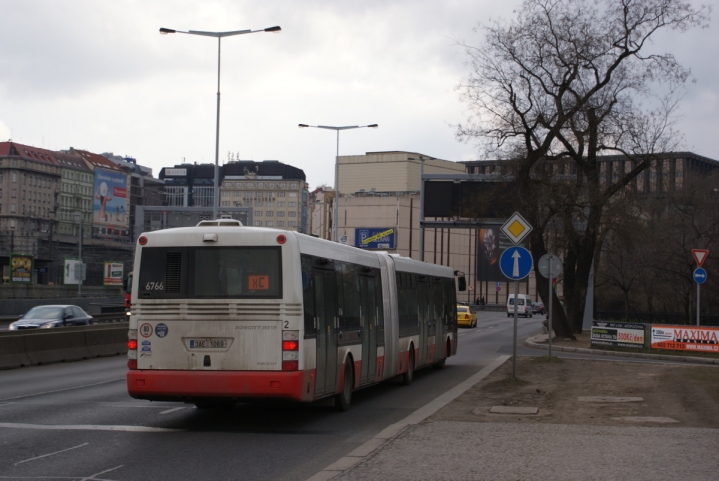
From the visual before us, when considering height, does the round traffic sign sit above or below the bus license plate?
above

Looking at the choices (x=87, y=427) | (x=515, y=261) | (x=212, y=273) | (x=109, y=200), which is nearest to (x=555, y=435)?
(x=212, y=273)

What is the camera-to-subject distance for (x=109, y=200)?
527 ft

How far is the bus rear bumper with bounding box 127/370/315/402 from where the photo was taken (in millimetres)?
11648

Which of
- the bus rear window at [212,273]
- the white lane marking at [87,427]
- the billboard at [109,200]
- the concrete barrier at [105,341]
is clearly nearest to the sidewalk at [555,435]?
the bus rear window at [212,273]

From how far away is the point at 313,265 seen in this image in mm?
12859

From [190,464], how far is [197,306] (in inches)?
118

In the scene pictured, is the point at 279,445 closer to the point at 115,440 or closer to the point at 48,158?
the point at 115,440

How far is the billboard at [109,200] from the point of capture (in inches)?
6240

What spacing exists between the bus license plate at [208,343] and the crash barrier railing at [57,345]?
11737 millimetres

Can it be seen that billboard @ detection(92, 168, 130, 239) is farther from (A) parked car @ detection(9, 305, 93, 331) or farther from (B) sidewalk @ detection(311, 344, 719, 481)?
(B) sidewalk @ detection(311, 344, 719, 481)

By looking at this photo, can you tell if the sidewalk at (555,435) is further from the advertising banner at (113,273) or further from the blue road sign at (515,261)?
the advertising banner at (113,273)

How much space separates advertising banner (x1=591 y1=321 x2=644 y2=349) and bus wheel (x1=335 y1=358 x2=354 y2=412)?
18.2 m

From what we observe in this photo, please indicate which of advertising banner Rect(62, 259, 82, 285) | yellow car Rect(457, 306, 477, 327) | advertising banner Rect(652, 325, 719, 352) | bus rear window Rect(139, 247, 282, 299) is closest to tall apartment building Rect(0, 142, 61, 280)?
advertising banner Rect(62, 259, 82, 285)

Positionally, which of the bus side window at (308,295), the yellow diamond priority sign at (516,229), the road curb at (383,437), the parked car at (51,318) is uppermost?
the yellow diamond priority sign at (516,229)
